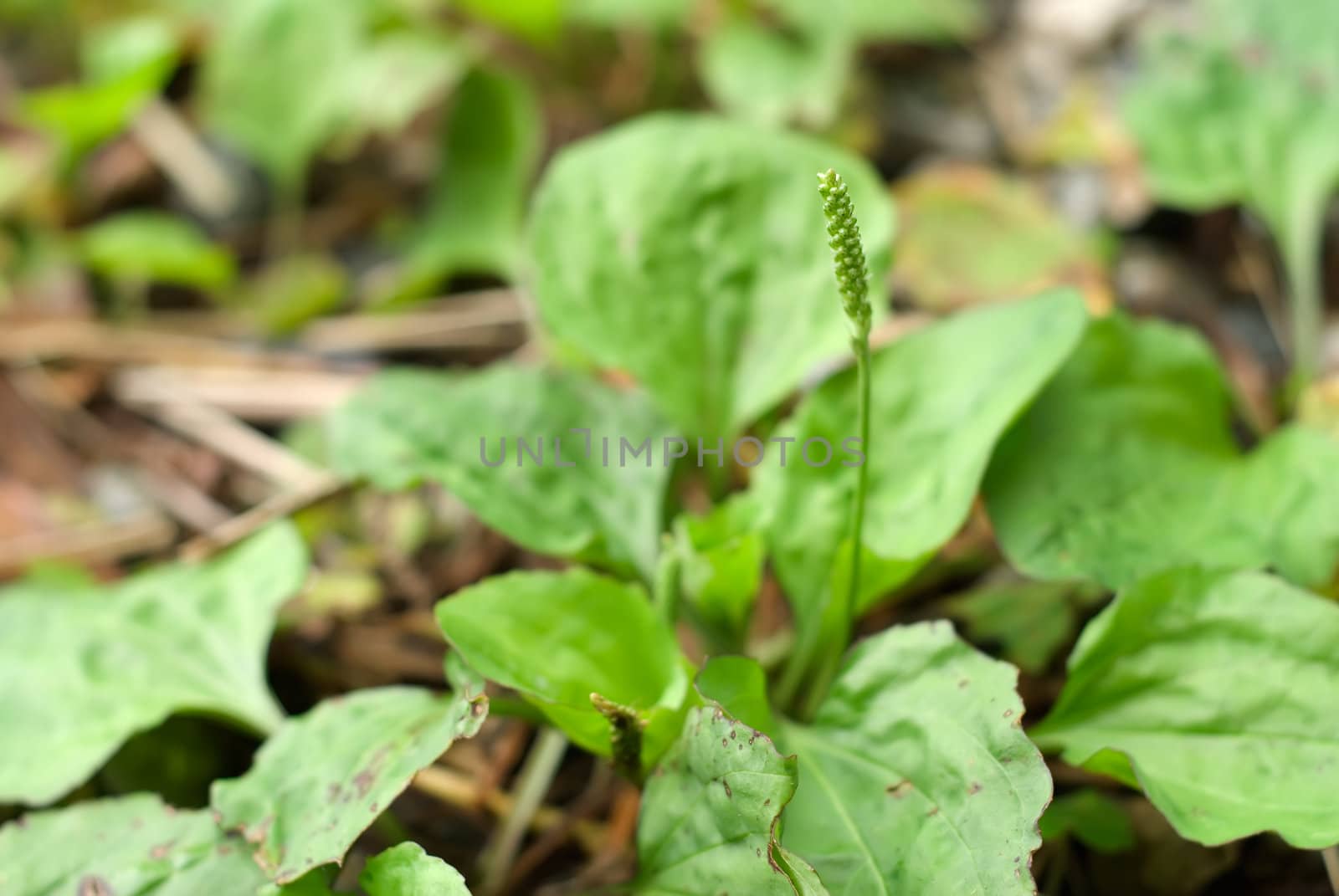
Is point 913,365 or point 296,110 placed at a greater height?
point 296,110

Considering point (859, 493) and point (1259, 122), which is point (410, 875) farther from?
point (1259, 122)

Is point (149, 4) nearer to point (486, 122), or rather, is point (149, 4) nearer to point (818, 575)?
point (486, 122)

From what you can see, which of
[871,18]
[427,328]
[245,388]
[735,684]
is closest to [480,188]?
[427,328]

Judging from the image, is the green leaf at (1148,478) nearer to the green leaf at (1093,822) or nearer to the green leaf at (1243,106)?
the green leaf at (1093,822)

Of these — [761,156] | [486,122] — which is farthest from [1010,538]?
[486,122]

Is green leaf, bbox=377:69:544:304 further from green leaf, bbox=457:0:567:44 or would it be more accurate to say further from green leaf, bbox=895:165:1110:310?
green leaf, bbox=895:165:1110:310

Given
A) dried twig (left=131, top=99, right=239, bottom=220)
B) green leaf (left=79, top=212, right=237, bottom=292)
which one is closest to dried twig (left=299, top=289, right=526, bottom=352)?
green leaf (left=79, top=212, right=237, bottom=292)
